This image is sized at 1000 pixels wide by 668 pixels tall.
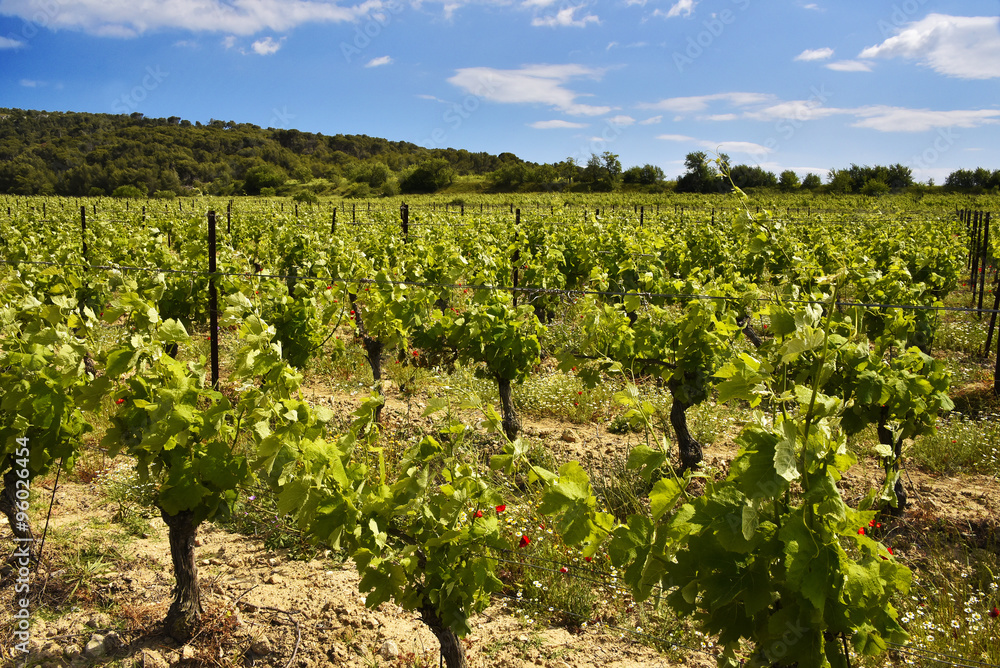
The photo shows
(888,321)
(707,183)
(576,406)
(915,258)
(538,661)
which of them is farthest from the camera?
(707,183)

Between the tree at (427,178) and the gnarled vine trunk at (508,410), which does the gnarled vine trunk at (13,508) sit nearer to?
the gnarled vine trunk at (508,410)

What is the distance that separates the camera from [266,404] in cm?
228

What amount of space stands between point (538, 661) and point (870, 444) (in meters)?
3.57

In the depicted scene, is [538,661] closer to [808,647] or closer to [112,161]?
[808,647]

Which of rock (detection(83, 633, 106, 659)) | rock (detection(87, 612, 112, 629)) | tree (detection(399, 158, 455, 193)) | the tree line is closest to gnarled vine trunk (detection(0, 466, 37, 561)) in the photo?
rock (detection(87, 612, 112, 629))

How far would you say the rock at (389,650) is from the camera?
8.90 ft

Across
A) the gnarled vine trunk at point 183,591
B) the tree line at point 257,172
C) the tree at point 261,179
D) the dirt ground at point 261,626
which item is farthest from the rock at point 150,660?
the tree at point 261,179

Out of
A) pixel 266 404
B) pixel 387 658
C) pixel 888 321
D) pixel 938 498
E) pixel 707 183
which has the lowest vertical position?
pixel 387 658

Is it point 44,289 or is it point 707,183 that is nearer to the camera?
point 44,289

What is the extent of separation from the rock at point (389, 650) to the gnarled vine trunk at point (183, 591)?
888mm

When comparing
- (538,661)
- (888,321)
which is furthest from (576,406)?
(538,661)

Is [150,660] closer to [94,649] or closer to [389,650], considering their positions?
[94,649]

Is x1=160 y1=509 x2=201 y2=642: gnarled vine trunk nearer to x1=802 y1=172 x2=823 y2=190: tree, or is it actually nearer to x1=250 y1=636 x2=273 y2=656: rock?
x1=250 y1=636 x2=273 y2=656: rock

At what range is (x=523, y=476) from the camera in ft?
13.9
